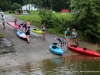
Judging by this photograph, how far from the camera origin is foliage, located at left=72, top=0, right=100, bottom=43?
2733 centimetres

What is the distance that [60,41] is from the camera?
955 inches

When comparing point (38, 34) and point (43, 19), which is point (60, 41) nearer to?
point (38, 34)

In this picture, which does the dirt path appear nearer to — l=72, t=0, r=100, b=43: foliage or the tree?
l=72, t=0, r=100, b=43: foliage

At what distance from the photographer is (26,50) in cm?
2234

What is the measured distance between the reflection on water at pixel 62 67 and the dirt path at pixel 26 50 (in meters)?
1.09

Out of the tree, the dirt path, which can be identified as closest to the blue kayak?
the dirt path

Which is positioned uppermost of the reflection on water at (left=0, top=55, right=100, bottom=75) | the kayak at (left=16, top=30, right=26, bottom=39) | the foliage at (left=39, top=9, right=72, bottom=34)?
the foliage at (left=39, top=9, right=72, bottom=34)

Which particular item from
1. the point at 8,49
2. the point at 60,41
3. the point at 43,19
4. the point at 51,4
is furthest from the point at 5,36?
the point at 51,4

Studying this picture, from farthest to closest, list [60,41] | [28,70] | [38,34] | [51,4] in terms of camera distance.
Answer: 1. [51,4]
2. [38,34]
3. [60,41]
4. [28,70]

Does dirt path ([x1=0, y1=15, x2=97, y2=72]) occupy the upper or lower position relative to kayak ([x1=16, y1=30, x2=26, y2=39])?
lower

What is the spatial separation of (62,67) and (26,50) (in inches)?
220

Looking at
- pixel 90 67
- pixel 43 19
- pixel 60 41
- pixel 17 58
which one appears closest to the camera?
pixel 90 67

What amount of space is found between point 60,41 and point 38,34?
5034 mm

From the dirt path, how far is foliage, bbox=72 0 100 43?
1.40 metres
